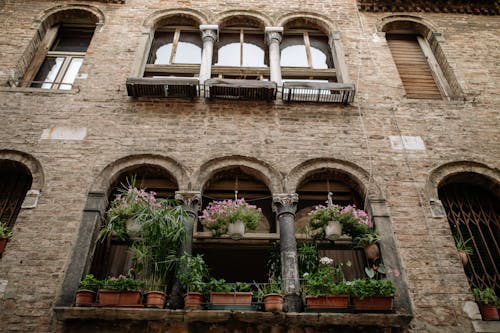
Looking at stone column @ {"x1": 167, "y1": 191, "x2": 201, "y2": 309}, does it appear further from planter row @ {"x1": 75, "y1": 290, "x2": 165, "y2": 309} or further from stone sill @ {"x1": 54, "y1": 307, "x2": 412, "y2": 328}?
stone sill @ {"x1": 54, "y1": 307, "x2": 412, "y2": 328}

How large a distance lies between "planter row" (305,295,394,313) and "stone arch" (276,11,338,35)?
6.21m

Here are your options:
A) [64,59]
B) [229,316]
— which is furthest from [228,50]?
[229,316]

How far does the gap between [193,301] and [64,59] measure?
6265 millimetres

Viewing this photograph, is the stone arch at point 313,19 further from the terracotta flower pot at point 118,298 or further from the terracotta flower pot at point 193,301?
the terracotta flower pot at point 118,298

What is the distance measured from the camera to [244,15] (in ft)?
32.2

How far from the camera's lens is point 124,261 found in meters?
6.43

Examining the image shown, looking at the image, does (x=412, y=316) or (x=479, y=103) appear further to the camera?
(x=479, y=103)

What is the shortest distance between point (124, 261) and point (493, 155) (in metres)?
6.19

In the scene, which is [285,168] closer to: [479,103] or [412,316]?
[412,316]

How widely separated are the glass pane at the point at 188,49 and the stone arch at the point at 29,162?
138 inches

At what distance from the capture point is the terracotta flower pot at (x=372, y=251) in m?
6.19

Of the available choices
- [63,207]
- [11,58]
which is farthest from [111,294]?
[11,58]

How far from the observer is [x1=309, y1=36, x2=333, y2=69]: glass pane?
30.6 feet

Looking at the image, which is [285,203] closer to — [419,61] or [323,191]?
[323,191]
